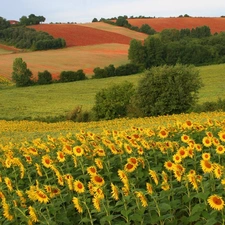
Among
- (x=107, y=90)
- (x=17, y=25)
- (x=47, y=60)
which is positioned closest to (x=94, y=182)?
(x=107, y=90)

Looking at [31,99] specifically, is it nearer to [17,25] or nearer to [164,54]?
[164,54]

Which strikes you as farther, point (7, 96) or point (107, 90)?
point (7, 96)

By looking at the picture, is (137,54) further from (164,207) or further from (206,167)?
(164,207)

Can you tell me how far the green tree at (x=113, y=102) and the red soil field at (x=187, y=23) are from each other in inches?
2954

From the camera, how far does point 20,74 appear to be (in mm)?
70375

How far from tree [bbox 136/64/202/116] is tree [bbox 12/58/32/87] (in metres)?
37.6

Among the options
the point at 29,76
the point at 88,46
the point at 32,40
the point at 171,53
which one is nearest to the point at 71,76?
the point at 29,76

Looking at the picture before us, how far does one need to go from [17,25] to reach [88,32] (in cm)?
1922

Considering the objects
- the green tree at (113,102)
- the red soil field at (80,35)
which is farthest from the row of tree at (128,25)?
the green tree at (113,102)

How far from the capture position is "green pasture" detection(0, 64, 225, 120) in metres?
45.3

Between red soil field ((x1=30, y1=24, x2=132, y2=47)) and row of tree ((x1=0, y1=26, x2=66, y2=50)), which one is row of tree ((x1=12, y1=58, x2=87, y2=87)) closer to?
row of tree ((x1=0, y1=26, x2=66, y2=50))

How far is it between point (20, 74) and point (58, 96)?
14.2 metres

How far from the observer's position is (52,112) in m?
43.7

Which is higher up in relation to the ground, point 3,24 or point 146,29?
point 3,24
